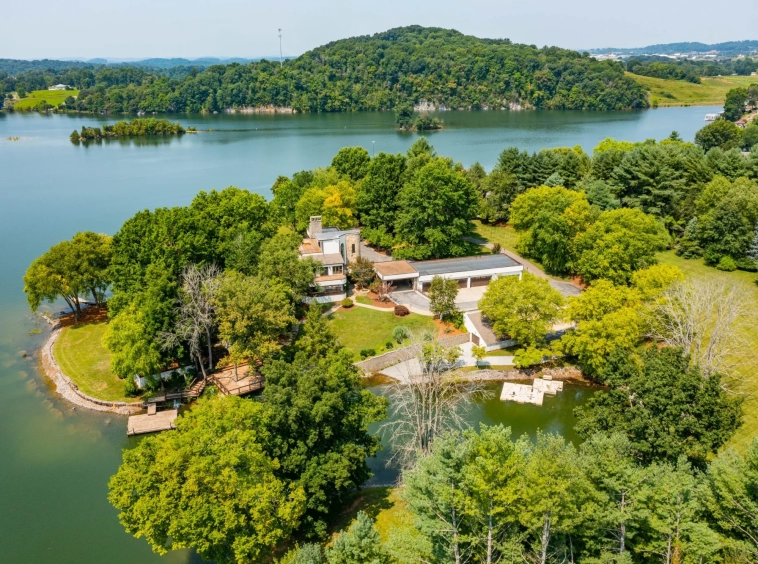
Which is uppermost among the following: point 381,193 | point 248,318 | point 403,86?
point 403,86

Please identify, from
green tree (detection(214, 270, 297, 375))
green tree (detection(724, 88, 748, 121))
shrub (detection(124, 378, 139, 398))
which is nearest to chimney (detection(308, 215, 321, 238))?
green tree (detection(214, 270, 297, 375))

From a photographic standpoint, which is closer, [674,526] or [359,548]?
[674,526]

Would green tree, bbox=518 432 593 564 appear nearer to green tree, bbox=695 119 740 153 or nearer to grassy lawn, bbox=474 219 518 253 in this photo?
grassy lawn, bbox=474 219 518 253

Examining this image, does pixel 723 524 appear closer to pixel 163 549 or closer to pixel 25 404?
pixel 163 549

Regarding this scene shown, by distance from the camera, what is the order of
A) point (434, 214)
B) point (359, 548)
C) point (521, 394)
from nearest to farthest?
1. point (359, 548)
2. point (521, 394)
3. point (434, 214)

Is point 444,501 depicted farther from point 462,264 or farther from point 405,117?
point 405,117

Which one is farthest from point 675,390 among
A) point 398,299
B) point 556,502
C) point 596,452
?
point 398,299

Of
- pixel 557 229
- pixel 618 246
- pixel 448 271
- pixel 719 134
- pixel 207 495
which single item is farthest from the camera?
pixel 719 134

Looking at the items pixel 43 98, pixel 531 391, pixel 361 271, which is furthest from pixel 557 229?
pixel 43 98
